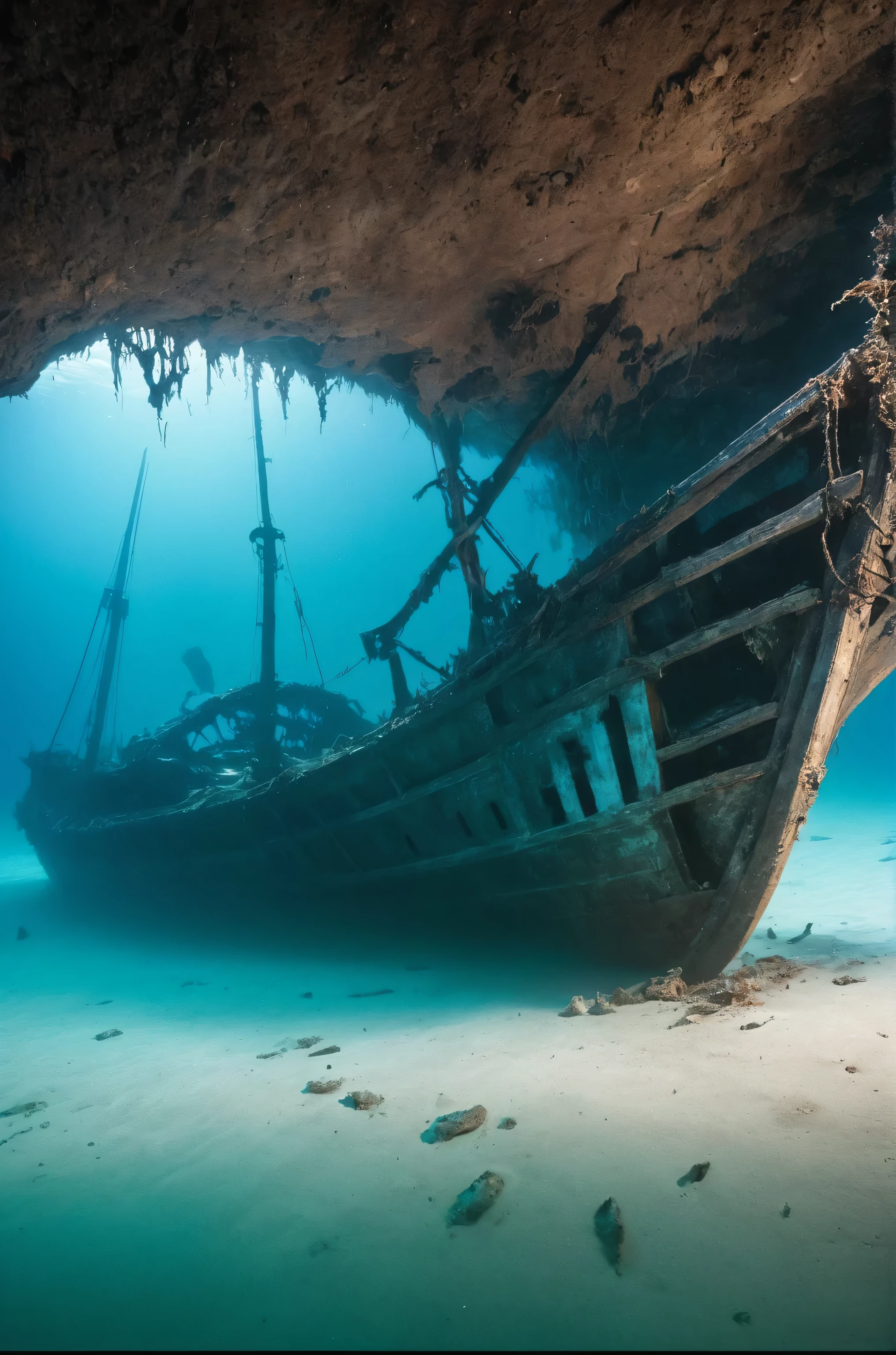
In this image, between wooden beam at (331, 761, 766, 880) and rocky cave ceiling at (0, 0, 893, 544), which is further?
wooden beam at (331, 761, 766, 880)

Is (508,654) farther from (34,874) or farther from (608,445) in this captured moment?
(34,874)

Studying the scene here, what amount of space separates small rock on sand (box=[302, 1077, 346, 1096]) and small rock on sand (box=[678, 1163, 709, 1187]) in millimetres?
2193

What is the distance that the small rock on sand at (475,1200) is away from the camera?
2.24 m

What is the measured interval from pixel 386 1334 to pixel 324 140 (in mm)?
5850

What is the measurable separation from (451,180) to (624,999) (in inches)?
251

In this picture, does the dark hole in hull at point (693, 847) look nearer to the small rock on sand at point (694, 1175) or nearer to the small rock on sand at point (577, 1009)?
the small rock on sand at point (577, 1009)

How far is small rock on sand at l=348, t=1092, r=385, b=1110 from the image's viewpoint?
3.30 m

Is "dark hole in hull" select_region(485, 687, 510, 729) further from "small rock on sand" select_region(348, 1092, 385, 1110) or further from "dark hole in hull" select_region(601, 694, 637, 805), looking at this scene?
"small rock on sand" select_region(348, 1092, 385, 1110)

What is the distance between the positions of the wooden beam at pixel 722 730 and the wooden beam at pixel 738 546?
116cm

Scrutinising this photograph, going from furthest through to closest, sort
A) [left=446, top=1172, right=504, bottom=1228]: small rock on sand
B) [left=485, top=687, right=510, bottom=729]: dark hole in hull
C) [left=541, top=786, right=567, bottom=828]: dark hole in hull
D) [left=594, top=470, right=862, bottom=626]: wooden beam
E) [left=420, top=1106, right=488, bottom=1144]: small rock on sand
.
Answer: [left=485, top=687, right=510, bottom=729]: dark hole in hull, [left=541, top=786, right=567, bottom=828]: dark hole in hull, [left=594, top=470, right=862, bottom=626]: wooden beam, [left=420, top=1106, right=488, bottom=1144]: small rock on sand, [left=446, top=1172, right=504, bottom=1228]: small rock on sand

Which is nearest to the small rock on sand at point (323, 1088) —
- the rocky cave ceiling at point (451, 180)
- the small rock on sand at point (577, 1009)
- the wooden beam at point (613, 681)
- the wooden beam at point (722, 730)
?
the small rock on sand at point (577, 1009)

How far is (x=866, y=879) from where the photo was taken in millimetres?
9867

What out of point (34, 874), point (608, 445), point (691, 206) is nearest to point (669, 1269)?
point (691, 206)

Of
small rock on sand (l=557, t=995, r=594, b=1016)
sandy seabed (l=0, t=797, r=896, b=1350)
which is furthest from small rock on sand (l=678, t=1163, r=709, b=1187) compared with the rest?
small rock on sand (l=557, t=995, r=594, b=1016)
